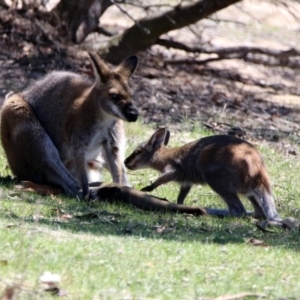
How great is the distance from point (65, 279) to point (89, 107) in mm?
4275

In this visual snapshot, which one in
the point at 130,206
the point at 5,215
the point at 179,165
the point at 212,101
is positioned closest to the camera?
the point at 5,215

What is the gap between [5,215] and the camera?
793 cm

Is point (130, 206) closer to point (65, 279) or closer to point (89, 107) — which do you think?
point (89, 107)

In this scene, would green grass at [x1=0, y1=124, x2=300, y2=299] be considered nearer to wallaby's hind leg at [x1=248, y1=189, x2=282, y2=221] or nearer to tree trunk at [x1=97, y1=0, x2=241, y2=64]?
wallaby's hind leg at [x1=248, y1=189, x2=282, y2=221]

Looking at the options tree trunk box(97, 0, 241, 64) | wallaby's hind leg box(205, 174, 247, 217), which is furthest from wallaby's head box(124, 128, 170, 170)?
tree trunk box(97, 0, 241, 64)

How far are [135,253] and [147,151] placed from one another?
370cm

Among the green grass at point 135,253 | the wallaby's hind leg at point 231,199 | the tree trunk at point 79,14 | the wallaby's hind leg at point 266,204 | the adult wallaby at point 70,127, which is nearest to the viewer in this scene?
the green grass at point 135,253

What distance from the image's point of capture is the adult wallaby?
9.70m

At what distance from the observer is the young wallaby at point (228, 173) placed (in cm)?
885

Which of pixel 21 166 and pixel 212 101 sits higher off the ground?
pixel 21 166

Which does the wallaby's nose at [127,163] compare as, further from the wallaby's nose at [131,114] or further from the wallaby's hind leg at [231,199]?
the wallaby's hind leg at [231,199]

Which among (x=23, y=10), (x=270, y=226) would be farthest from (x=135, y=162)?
(x=23, y=10)

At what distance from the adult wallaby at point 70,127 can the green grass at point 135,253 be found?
2.09ft

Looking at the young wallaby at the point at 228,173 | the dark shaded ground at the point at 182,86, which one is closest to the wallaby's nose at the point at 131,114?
the young wallaby at the point at 228,173
